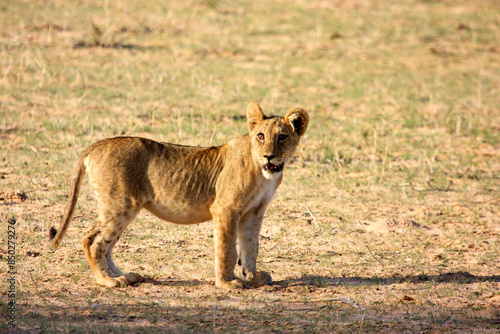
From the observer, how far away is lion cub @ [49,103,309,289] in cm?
562

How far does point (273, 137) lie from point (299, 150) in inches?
166

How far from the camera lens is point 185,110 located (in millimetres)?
11344

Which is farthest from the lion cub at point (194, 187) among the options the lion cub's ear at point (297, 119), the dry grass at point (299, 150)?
the dry grass at point (299, 150)

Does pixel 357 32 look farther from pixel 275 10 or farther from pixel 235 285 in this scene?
pixel 235 285

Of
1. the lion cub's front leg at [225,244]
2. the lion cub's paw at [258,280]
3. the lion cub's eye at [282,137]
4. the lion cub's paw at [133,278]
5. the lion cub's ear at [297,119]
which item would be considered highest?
the lion cub's ear at [297,119]

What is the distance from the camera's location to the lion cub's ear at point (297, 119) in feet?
19.1

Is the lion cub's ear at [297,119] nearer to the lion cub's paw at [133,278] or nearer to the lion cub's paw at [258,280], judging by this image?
the lion cub's paw at [258,280]

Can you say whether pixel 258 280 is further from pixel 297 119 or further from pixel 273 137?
pixel 297 119

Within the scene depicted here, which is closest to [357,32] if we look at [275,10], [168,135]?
[275,10]

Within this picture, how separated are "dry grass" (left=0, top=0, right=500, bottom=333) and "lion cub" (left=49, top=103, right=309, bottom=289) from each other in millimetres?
353

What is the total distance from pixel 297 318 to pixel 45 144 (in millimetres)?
5662

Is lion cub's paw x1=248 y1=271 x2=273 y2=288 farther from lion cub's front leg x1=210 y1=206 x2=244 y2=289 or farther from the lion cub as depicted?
lion cub's front leg x1=210 y1=206 x2=244 y2=289

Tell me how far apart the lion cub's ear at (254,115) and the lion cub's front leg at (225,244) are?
0.81 meters

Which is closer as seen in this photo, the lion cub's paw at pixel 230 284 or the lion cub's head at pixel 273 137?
the lion cub's head at pixel 273 137
